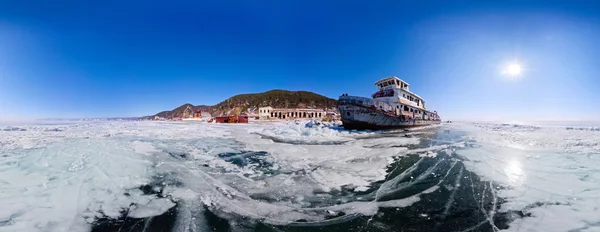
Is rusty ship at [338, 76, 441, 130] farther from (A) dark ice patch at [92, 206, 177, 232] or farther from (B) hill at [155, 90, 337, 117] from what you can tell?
(B) hill at [155, 90, 337, 117]

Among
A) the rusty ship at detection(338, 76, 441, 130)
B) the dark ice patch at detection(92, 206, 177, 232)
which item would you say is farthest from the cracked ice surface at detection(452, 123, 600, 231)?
the rusty ship at detection(338, 76, 441, 130)

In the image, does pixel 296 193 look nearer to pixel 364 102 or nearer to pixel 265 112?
pixel 364 102

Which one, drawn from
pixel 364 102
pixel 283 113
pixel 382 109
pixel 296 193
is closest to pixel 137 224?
pixel 296 193

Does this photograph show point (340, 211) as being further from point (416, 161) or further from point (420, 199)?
point (416, 161)

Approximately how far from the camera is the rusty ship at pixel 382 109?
23.3m

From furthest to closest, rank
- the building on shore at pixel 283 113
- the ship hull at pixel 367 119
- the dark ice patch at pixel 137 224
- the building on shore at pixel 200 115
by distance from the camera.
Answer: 1. the building on shore at pixel 200 115
2. the building on shore at pixel 283 113
3. the ship hull at pixel 367 119
4. the dark ice patch at pixel 137 224

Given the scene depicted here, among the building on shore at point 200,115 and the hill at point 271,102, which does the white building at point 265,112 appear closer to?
the building on shore at point 200,115

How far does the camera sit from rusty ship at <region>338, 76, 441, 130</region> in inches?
919

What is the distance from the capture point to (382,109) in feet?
77.9

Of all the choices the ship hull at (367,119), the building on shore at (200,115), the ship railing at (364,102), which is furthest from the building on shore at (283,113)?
the ship hull at (367,119)

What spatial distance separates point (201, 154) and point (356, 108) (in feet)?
55.8

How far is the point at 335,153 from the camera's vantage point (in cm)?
1030

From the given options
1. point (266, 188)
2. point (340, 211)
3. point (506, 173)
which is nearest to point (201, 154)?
point (266, 188)

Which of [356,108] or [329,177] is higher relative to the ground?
[356,108]
